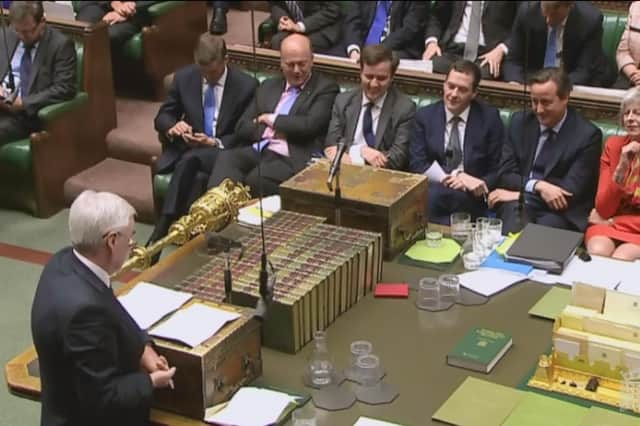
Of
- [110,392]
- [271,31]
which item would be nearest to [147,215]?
[271,31]

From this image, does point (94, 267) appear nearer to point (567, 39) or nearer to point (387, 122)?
point (387, 122)

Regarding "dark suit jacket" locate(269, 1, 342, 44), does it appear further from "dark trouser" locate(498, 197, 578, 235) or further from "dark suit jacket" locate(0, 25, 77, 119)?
"dark trouser" locate(498, 197, 578, 235)

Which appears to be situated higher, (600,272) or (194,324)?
(194,324)

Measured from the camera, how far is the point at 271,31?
274 inches

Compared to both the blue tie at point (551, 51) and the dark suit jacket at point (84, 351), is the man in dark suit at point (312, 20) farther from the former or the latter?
the dark suit jacket at point (84, 351)

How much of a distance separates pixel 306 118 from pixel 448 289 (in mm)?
2035

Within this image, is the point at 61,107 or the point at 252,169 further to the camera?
the point at 61,107

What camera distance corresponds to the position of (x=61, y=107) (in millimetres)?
6316

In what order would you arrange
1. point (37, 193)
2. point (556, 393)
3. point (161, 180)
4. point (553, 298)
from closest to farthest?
point (556, 393) < point (553, 298) < point (161, 180) < point (37, 193)

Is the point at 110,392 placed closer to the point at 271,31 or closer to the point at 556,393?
the point at 556,393

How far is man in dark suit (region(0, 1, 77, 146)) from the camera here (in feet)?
20.6

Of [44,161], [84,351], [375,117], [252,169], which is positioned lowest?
[44,161]

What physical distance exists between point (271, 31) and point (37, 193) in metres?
1.78

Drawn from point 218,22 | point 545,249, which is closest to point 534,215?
point 545,249
